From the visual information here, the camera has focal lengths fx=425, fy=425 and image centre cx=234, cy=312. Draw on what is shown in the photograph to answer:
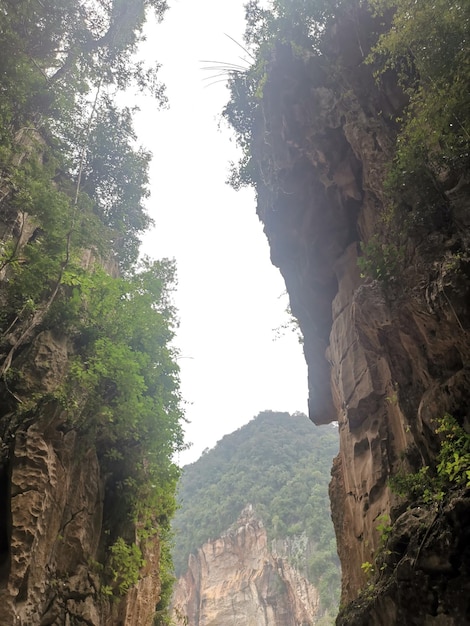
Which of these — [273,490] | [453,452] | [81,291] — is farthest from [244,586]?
[453,452]

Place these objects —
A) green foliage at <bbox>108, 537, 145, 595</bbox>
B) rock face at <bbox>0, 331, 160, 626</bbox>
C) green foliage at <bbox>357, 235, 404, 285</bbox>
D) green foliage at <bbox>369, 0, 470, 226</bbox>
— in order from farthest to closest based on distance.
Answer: green foliage at <bbox>108, 537, 145, 595</bbox>
rock face at <bbox>0, 331, 160, 626</bbox>
green foliage at <bbox>357, 235, 404, 285</bbox>
green foliage at <bbox>369, 0, 470, 226</bbox>

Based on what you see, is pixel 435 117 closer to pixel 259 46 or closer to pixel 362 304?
pixel 362 304

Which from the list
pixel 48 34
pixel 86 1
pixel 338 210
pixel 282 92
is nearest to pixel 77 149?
pixel 48 34

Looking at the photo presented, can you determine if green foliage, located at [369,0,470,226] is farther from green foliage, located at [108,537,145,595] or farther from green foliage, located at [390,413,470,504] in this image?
green foliage, located at [108,537,145,595]

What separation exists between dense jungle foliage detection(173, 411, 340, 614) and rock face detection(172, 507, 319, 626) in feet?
4.32

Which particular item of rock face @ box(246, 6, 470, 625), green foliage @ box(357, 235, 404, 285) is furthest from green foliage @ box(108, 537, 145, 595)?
green foliage @ box(357, 235, 404, 285)

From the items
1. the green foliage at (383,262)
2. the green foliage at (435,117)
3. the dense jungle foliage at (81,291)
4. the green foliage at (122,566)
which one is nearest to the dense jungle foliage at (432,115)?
the green foliage at (435,117)

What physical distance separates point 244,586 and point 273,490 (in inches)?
415

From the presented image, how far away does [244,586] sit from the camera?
3575 cm

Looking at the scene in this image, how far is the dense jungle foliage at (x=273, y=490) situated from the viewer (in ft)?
121

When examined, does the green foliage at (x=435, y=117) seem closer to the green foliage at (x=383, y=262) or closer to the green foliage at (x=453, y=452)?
the green foliage at (x=383, y=262)

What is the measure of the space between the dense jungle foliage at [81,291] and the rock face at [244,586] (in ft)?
82.3

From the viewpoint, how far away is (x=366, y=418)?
10055 millimetres

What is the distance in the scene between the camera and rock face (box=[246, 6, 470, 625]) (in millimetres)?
5836
